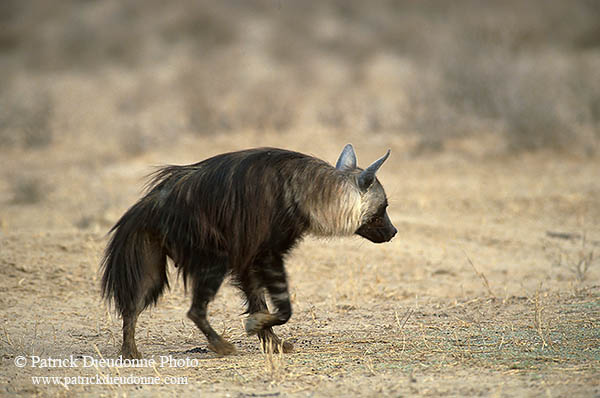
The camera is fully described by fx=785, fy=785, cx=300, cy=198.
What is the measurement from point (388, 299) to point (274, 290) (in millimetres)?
2173

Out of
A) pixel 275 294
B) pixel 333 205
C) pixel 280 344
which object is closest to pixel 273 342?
pixel 280 344

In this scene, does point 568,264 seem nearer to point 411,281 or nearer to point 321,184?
point 411,281

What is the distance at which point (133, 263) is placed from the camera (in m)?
4.95

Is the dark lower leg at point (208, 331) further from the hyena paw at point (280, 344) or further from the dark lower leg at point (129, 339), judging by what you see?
the dark lower leg at point (129, 339)

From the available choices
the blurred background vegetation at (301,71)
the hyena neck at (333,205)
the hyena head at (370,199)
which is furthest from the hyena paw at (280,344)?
the blurred background vegetation at (301,71)

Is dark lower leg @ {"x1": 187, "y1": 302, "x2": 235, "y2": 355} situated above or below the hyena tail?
below

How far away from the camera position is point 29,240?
7586mm

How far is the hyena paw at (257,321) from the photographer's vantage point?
495 centimetres

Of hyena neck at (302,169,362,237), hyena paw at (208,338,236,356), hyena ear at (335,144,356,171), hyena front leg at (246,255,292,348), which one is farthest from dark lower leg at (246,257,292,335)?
hyena ear at (335,144,356,171)

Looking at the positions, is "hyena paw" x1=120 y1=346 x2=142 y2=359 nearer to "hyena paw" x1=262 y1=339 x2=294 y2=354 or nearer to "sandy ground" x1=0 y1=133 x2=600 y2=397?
"sandy ground" x1=0 y1=133 x2=600 y2=397

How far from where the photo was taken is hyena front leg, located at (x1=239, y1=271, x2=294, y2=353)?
16.4 feet

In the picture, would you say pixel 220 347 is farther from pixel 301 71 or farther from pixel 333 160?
pixel 301 71

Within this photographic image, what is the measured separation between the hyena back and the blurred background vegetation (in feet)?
28.3

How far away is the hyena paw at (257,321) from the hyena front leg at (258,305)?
3 cm
